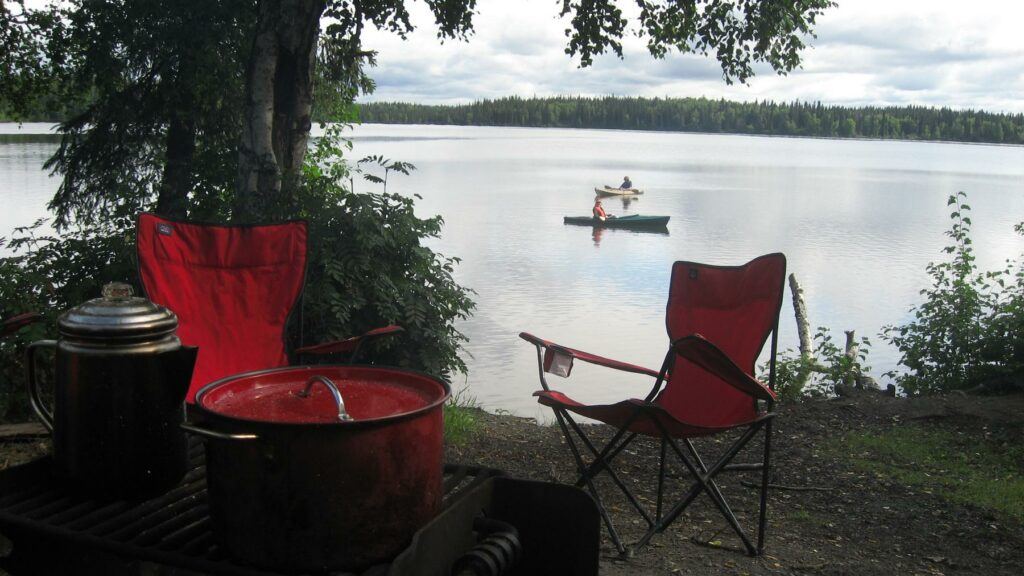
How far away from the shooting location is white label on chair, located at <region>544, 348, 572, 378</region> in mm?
2691

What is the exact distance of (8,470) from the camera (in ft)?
A: 5.42

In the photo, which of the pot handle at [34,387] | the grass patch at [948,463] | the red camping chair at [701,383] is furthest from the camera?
the grass patch at [948,463]

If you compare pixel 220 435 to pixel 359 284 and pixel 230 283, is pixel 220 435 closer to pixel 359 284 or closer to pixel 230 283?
pixel 230 283

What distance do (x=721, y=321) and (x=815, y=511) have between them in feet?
2.45

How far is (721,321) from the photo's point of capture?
2.98 m

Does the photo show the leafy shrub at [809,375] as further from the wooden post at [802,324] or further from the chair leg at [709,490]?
the chair leg at [709,490]

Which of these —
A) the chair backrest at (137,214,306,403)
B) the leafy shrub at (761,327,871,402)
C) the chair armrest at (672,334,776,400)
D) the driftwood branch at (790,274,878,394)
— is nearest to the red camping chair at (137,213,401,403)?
the chair backrest at (137,214,306,403)

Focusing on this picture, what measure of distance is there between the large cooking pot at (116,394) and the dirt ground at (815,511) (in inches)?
52.0

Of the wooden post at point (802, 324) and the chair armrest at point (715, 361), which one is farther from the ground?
the chair armrest at point (715, 361)

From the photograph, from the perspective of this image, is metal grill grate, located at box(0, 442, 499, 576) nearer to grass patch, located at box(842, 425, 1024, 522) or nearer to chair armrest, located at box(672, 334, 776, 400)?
chair armrest, located at box(672, 334, 776, 400)

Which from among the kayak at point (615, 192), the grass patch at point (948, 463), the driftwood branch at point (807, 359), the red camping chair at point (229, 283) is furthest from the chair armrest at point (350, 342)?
the kayak at point (615, 192)

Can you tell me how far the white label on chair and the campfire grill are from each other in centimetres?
88

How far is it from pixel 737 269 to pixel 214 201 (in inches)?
156

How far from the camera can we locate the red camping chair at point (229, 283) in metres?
2.68
